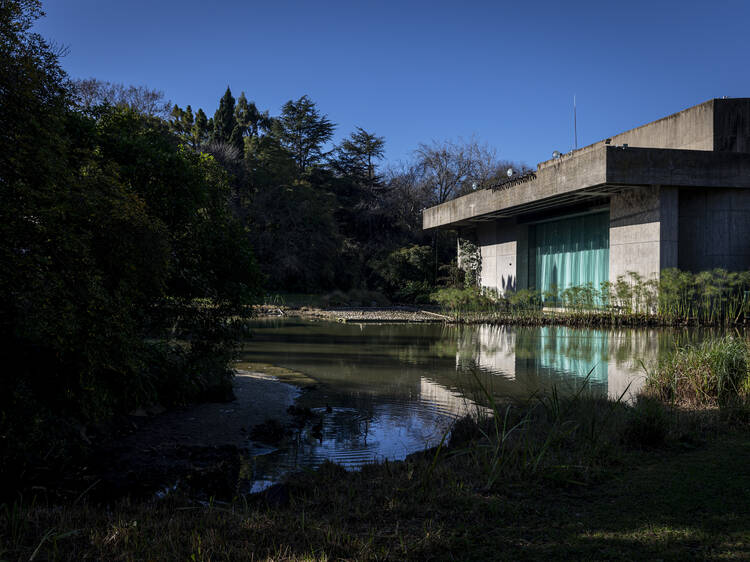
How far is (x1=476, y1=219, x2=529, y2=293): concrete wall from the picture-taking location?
2917 centimetres

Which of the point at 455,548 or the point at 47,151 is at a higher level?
the point at 47,151

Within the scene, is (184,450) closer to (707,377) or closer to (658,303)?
(707,377)

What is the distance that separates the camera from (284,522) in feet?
11.3

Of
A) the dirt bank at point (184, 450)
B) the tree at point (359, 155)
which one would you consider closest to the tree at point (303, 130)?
the tree at point (359, 155)

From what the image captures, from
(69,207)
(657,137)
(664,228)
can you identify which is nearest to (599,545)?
(69,207)

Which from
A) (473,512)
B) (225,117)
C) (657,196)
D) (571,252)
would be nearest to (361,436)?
(473,512)

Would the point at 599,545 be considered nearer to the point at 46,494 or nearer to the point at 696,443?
the point at 696,443

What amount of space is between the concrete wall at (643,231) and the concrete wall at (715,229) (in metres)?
1.04

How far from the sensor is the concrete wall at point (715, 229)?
65.7 feet

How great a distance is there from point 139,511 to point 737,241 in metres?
21.4

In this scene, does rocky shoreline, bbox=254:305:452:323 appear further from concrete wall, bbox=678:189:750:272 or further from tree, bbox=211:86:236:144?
tree, bbox=211:86:236:144

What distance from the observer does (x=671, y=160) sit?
63.8ft

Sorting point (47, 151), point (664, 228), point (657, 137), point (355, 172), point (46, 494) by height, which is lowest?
point (46, 494)

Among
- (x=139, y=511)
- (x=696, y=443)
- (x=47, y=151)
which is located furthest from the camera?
(x=696, y=443)
